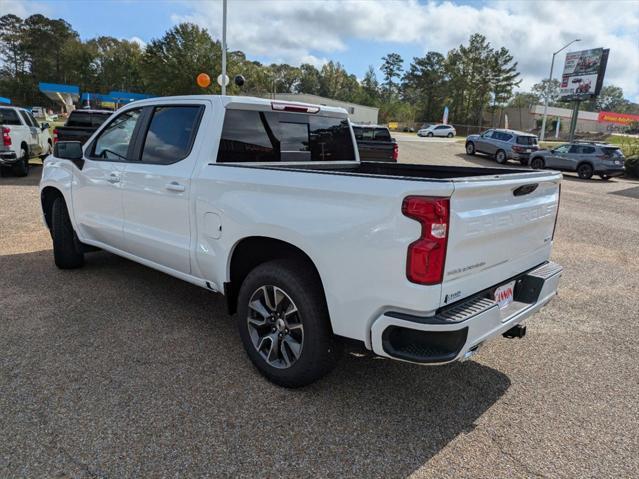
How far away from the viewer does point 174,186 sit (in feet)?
12.2

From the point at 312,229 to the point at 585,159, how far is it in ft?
77.3

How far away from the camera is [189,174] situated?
11.9 feet

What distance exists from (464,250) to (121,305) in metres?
3.36

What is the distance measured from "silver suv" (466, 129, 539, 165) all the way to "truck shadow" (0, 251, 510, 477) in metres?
24.1

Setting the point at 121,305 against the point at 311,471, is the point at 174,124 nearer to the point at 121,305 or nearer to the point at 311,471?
the point at 121,305

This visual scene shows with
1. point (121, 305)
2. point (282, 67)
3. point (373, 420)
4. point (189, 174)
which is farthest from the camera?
point (282, 67)

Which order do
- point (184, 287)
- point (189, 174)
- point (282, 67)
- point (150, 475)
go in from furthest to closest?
point (282, 67), point (184, 287), point (189, 174), point (150, 475)

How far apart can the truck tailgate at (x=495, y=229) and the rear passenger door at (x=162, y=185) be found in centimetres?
208

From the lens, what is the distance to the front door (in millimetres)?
4441


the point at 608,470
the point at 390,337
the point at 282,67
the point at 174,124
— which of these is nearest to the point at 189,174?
the point at 174,124

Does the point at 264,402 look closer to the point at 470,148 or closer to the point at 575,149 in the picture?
the point at 575,149

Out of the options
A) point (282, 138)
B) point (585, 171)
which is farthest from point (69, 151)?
point (585, 171)

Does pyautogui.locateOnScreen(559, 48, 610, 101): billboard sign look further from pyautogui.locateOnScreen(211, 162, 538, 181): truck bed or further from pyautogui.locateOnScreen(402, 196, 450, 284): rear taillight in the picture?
pyautogui.locateOnScreen(402, 196, 450, 284): rear taillight

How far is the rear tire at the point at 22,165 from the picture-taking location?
1291 cm
